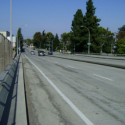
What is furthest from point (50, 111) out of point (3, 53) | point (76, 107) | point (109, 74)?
point (109, 74)

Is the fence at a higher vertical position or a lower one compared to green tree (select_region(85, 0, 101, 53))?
lower

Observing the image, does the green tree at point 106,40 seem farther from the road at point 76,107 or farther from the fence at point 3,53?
the road at point 76,107

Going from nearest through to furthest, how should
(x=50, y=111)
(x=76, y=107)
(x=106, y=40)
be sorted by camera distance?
(x=50, y=111) → (x=76, y=107) → (x=106, y=40)

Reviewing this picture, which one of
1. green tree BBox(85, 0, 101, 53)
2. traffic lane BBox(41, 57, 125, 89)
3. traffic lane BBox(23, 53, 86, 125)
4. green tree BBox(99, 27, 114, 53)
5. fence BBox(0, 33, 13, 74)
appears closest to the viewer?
traffic lane BBox(23, 53, 86, 125)

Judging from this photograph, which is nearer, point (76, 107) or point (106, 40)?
point (76, 107)

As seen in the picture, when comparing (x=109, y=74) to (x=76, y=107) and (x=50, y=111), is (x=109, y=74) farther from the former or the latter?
(x=50, y=111)

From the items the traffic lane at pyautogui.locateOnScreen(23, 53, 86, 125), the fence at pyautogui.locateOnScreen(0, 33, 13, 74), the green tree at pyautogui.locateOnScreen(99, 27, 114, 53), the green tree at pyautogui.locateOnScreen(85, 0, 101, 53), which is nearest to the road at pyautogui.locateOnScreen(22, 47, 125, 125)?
the traffic lane at pyautogui.locateOnScreen(23, 53, 86, 125)

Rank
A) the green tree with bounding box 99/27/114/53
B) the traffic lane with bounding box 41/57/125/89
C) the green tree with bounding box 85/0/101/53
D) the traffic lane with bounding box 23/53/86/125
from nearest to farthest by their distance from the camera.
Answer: the traffic lane with bounding box 23/53/86/125 < the traffic lane with bounding box 41/57/125/89 < the green tree with bounding box 85/0/101/53 < the green tree with bounding box 99/27/114/53

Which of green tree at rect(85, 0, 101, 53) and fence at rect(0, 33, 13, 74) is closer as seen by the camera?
fence at rect(0, 33, 13, 74)

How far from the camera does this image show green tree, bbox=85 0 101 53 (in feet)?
270

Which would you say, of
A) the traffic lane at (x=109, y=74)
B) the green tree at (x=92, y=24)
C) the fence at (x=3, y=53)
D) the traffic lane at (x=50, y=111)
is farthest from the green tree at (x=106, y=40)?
the traffic lane at (x=50, y=111)

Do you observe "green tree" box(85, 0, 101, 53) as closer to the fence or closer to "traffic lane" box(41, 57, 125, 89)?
"traffic lane" box(41, 57, 125, 89)

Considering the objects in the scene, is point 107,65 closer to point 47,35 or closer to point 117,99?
point 117,99

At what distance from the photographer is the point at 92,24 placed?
274ft
